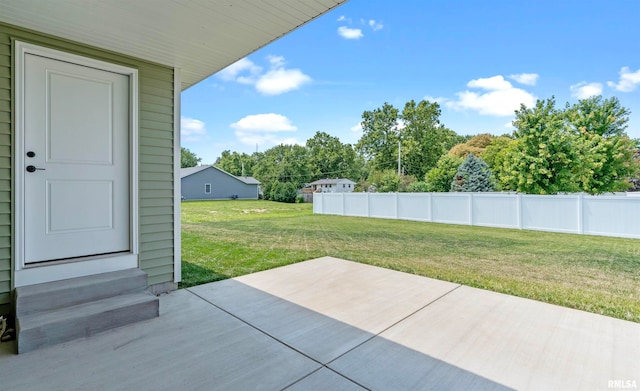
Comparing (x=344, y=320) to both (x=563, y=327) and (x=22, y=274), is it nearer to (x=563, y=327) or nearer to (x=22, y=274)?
(x=563, y=327)

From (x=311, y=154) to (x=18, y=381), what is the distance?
36.6 m

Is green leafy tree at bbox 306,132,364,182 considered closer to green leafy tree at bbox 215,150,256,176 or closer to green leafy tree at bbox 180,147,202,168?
green leafy tree at bbox 215,150,256,176

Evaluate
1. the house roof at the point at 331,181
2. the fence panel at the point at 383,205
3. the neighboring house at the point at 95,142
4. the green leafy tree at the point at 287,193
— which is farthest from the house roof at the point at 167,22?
the house roof at the point at 331,181

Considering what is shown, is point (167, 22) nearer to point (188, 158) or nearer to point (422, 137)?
point (422, 137)

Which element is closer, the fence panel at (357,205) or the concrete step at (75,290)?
the concrete step at (75,290)

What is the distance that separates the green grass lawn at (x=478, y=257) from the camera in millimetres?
3348

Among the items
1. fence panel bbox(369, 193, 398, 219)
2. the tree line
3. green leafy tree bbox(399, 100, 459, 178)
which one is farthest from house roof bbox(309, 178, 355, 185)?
fence panel bbox(369, 193, 398, 219)

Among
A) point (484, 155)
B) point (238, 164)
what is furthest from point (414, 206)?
point (238, 164)

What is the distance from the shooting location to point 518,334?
2256 millimetres

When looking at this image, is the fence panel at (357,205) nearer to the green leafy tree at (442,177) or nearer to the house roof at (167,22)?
the green leafy tree at (442,177)

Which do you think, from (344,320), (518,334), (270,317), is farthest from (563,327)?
(270,317)

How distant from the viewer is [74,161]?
2.75 m

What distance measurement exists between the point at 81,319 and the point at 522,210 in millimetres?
10069

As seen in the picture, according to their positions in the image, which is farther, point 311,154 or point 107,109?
point 311,154
